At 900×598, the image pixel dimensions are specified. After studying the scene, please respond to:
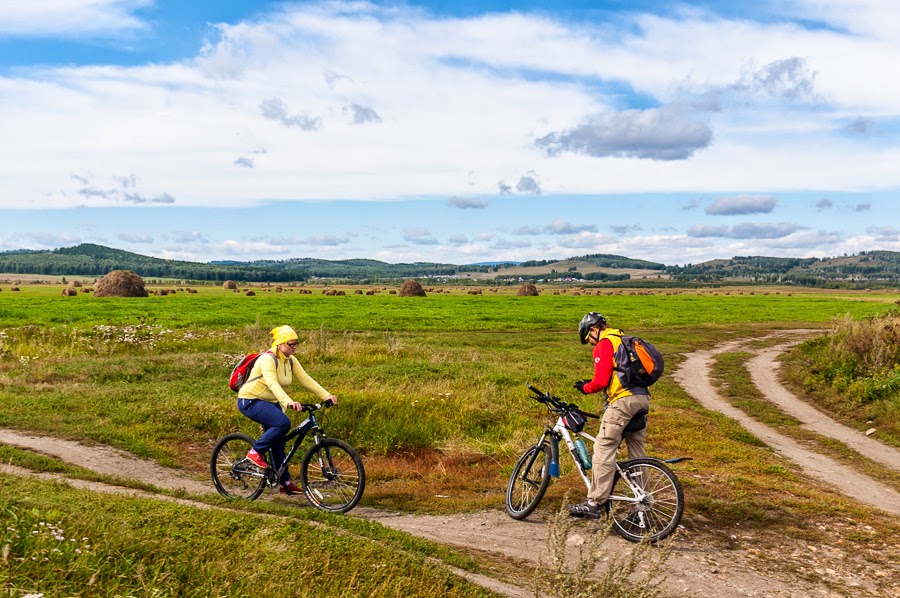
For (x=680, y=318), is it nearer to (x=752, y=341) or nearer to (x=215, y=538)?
(x=752, y=341)

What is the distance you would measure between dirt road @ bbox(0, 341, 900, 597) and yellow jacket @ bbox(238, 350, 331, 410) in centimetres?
171

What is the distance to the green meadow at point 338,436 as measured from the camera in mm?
5516

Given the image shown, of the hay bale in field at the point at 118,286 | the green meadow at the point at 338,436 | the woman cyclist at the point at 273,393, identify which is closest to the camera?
the green meadow at the point at 338,436

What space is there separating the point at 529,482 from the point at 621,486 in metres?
1.34

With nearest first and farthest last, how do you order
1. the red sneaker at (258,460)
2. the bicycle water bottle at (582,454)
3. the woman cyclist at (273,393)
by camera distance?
the bicycle water bottle at (582,454) < the woman cyclist at (273,393) < the red sneaker at (258,460)

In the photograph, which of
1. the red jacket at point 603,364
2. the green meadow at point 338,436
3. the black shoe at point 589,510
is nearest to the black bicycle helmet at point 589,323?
the red jacket at point 603,364

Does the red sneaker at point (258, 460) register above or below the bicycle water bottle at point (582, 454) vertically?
below

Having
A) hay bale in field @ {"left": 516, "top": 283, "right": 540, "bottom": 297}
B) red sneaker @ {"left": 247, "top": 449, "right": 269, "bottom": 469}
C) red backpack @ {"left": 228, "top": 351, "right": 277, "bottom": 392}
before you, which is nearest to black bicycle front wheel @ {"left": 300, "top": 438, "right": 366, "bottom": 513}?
red sneaker @ {"left": 247, "top": 449, "right": 269, "bottom": 469}

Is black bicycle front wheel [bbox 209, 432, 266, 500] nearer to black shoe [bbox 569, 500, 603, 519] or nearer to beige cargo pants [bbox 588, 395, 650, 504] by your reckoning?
black shoe [bbox 569, 500, 603, 519]

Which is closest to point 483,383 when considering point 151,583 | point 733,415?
point 733,415

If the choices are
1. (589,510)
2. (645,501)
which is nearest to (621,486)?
(645,501)

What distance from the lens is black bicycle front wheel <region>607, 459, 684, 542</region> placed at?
26.2 ft

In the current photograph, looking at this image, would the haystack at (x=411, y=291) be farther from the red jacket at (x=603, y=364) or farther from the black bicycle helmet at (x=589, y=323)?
the red jacket at (x=603, y=364)

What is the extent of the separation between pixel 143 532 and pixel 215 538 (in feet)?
2.11
